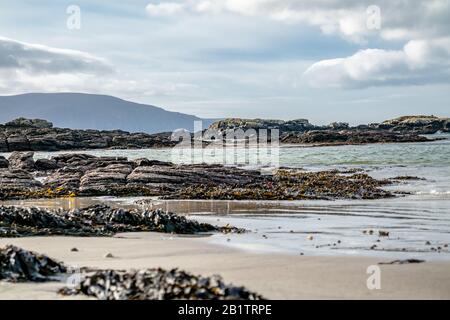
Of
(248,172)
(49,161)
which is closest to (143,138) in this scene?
(49,161)

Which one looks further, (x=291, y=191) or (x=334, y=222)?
(x=291, y=191)

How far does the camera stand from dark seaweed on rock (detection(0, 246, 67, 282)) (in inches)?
267

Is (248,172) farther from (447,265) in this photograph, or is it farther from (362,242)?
(447,265)

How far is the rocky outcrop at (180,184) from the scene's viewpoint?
20203mm

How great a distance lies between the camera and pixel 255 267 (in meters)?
7.51

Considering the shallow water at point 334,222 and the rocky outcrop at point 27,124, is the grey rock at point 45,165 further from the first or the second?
the rocky outcrop at point 27,124

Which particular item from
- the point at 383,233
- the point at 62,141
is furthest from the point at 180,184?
the point at 62,141

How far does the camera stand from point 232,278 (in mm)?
6809

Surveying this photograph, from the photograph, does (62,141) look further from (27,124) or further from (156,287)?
(156,287)

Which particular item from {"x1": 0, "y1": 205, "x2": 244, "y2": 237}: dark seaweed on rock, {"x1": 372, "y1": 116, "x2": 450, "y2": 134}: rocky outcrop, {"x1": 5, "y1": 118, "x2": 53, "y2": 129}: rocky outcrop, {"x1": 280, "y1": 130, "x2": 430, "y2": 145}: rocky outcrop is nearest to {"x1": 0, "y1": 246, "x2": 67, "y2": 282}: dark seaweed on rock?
{"x1": 0, "y1": 205, "x2": 244, "y2": 237}: dark seaweed on rock

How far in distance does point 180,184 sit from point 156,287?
57.1 feet

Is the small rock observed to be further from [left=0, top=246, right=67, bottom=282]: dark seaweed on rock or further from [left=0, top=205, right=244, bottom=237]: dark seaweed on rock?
[left=0, top=246, right=67, bottom=282]: dark seaweed on rock
